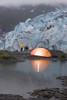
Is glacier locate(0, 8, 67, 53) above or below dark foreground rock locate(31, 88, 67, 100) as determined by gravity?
above

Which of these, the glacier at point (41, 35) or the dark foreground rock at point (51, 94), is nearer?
the dark foreground rock at point (51, 94)

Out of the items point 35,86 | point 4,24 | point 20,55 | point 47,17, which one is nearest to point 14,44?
point 47,17

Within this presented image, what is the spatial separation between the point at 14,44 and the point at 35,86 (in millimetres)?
39566

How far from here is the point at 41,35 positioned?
50.9 meters

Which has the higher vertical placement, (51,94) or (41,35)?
(41,35)

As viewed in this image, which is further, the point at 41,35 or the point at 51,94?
the point at 41,35

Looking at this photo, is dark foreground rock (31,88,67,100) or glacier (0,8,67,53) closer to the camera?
dark foreground rock (31,88,67,100)

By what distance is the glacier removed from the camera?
46.5 meters

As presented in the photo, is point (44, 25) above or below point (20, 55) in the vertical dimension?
above

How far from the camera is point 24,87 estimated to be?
1255 cm

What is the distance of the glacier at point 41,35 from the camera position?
152 ft

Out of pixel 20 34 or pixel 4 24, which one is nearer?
pixel 20 34

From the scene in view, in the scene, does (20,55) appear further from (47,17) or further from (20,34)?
(47,17)

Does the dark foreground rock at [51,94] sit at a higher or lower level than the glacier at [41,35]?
lower
